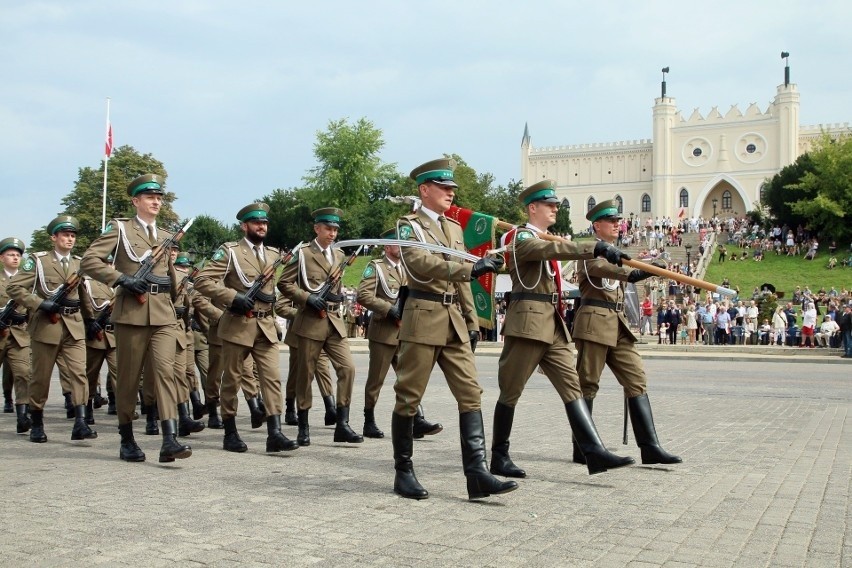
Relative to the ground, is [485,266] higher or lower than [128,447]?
higher

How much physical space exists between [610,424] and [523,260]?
4.66 meters

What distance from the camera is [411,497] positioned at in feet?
22.2

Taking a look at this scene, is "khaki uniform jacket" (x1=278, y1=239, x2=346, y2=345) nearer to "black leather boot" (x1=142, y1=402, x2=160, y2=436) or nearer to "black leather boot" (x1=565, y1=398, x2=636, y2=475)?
"black leather boot" (x1=142, y1=402, x2=160, y2=436)

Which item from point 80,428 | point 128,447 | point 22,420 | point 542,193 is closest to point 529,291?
point 542,193

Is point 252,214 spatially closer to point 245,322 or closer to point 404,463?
point 245,322

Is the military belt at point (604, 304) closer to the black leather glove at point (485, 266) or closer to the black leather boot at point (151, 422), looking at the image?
the black leather glove at point (485, 266)

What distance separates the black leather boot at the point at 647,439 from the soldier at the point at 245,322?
124 inches

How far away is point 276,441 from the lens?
9055 millimetres

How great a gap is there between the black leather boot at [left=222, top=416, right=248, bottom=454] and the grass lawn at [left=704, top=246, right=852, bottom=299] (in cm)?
4182

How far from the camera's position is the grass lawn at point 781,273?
1966 inches

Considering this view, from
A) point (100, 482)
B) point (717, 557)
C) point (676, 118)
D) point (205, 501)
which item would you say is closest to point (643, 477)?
point (717, 557)

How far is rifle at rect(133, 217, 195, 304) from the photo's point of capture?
8625mm

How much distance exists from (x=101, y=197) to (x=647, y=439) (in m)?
61.9

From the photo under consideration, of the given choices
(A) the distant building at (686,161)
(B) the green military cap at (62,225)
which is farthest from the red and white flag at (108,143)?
(A) the distant building at (686,161)
